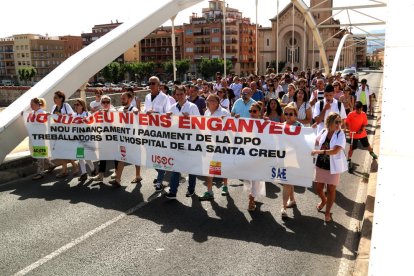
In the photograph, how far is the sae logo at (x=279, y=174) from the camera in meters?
6.39

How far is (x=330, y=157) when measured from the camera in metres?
6.15

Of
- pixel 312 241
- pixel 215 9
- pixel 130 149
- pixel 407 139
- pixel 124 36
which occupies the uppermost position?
pixel 215 9

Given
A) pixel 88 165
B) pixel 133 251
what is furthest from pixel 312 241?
pixel 88 165

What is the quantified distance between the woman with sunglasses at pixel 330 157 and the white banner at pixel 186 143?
0.66ft

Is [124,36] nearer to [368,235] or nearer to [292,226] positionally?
[292,226]

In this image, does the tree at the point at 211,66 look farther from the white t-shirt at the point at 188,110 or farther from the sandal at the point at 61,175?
the white t-shirt at the point at 188,110

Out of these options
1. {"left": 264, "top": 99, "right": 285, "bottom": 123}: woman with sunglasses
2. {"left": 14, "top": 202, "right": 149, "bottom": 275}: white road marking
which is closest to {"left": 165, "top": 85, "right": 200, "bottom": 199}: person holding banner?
{"left": 14, "top": 202, "right": 149, "bottom": 275}: white road marking

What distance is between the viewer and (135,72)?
10581cm

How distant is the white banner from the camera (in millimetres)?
6367

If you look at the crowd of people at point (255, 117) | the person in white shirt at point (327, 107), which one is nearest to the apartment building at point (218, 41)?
the crowd of people at point (255, 117)

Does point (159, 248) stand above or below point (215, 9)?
below

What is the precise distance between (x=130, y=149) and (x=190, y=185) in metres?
1.42

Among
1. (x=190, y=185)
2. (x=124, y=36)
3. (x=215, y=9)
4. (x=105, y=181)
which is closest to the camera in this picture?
(x=190, y=185)

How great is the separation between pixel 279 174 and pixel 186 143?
1787 millimetres
